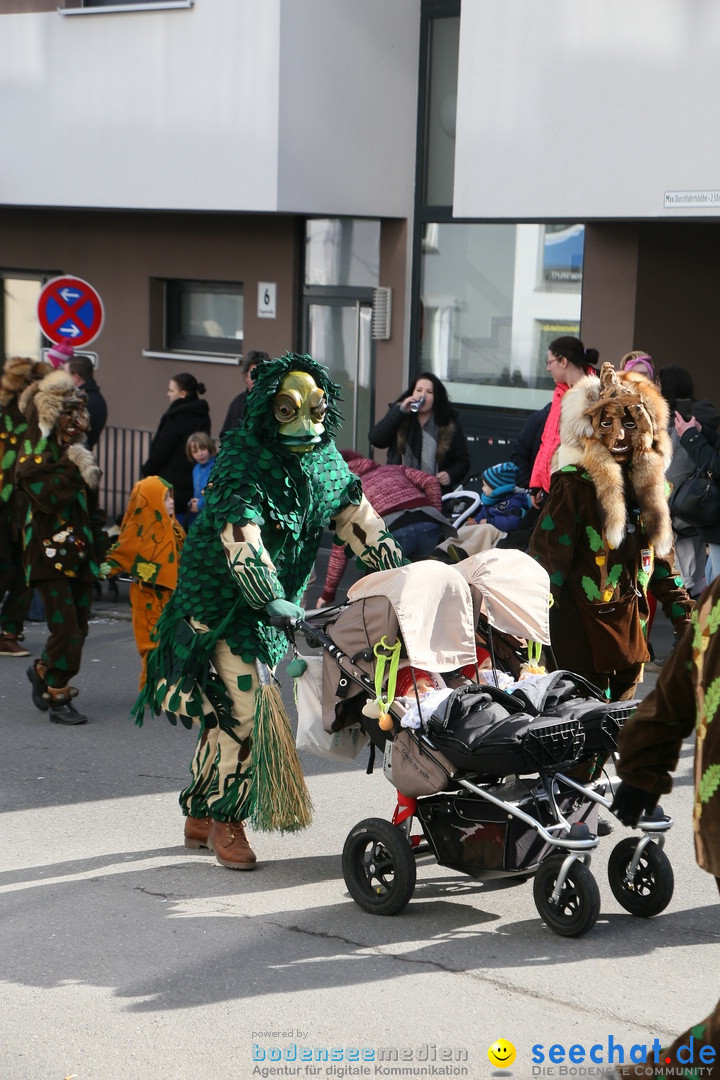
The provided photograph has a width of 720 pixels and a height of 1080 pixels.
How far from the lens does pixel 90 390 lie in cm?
1292

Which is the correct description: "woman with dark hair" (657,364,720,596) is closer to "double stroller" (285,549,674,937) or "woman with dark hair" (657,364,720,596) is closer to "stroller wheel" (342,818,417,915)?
"double stroller" (285,549,674,937)

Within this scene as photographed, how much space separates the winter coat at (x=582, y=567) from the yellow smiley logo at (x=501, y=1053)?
2089mm

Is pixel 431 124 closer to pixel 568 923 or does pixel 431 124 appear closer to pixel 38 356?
pixel 38 356

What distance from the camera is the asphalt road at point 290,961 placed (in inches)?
181

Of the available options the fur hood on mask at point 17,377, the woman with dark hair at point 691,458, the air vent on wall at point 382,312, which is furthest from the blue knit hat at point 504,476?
the air vent on wall at point 382,312

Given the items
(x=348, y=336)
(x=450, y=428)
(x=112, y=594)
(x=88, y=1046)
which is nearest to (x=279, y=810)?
(x=88, y=1046)

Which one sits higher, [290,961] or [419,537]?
[419,537]

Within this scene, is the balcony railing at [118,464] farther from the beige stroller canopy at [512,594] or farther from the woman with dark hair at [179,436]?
the beige stroller canopy at [512,594]

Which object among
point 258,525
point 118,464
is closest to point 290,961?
point 258,525

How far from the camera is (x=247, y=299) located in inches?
643

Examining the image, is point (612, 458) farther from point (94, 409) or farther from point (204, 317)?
point (204, 317)

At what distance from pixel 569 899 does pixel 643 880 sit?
36 centimetres

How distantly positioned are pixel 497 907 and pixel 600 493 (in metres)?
1.73

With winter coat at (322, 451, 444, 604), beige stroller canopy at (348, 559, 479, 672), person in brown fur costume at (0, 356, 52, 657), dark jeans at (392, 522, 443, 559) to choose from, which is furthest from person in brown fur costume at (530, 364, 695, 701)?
person in brown fur costume at (0, 356, 52, 657)
